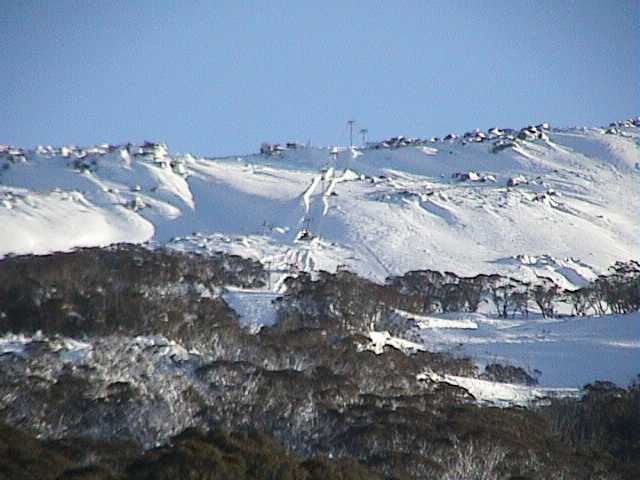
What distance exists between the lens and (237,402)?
2003 cm

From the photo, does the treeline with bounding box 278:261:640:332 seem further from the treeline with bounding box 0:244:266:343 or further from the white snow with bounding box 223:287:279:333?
the treeline with bounding box 0:244:266:343

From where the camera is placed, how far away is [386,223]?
61500 millimetres

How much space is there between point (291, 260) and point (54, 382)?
30.7 m

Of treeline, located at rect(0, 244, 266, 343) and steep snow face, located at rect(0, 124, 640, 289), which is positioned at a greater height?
treeline, located at rect(0, 244, 266, 343)

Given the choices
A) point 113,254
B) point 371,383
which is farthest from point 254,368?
point 113,254

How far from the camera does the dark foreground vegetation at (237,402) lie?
562 inches

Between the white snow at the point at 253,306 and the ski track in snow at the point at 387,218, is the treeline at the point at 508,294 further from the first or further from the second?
the white snow at the point at 253,306

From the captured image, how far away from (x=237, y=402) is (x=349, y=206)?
45.9m

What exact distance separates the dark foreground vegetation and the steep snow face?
52.5ft

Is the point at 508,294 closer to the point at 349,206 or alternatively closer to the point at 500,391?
the point at 500,391

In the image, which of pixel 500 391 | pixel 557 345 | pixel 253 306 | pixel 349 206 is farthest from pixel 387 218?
pixel 500 391

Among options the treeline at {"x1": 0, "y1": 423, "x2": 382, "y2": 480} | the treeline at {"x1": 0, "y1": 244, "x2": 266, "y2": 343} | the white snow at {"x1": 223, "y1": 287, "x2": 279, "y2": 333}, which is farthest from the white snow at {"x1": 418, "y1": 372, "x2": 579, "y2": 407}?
the treeline at {"x1": 0, "y1": 423, "x2": 382, "y2": 480}

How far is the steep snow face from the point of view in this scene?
54969 millimetres

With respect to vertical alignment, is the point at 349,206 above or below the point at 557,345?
below
